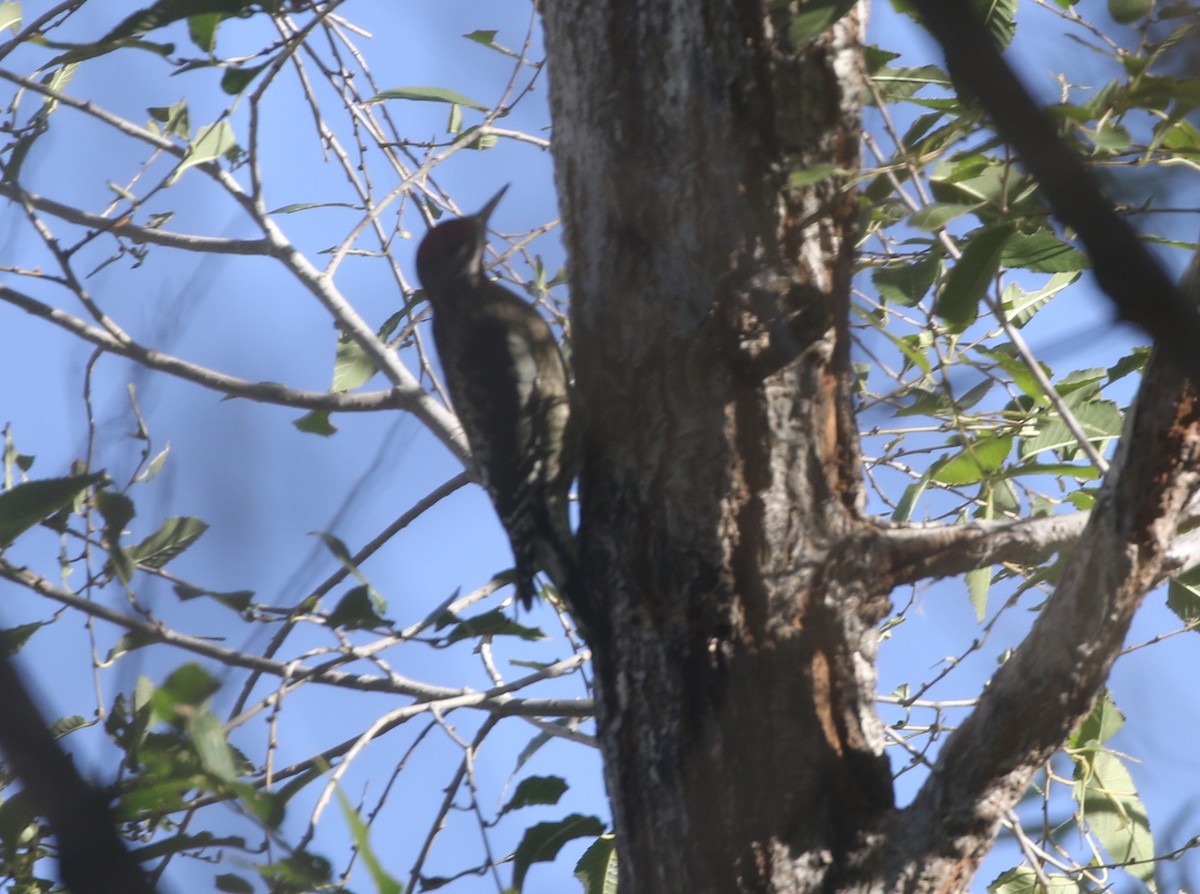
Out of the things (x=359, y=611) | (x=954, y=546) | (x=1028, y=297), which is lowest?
(x=954, y=546)

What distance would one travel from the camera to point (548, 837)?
214 centimetres

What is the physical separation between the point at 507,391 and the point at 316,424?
2.08 feet

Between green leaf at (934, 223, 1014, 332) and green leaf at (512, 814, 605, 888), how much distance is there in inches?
43.8

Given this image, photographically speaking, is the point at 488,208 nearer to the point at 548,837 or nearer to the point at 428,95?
the point at 428,95

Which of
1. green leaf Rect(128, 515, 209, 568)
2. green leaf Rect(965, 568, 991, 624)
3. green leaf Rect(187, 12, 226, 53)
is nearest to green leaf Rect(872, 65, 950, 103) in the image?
green leaf Rect(965, 568, 991, 624)

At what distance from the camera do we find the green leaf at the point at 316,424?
9.52 ft

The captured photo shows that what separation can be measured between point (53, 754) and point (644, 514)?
49.2 inches

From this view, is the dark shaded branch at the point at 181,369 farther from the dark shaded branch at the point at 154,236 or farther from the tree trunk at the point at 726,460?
the tree trunk at the point at 726,460

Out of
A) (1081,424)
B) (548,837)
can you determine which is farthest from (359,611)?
(1081,424)

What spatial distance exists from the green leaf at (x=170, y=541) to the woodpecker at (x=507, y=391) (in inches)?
28.1

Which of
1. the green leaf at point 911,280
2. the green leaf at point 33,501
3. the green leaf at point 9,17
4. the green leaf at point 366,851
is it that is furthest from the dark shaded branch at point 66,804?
the green leaf at point 9,17

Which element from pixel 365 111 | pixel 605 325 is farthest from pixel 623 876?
pixel 365 111

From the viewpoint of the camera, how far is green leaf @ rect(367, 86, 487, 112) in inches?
103

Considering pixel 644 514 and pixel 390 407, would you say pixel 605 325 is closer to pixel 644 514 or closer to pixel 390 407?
pixel 644 514
